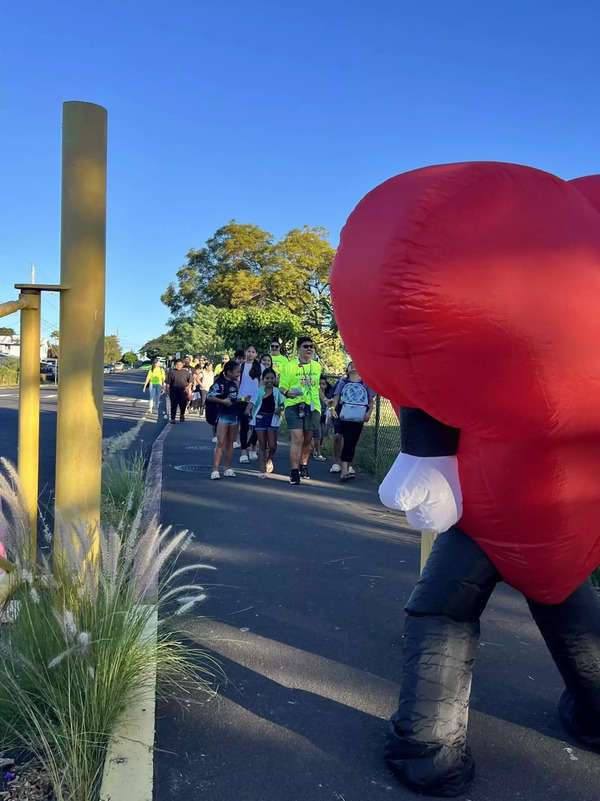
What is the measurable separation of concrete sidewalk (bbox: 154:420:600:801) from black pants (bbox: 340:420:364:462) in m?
2.79

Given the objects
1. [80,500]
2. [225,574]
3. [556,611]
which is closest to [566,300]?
[556,611]

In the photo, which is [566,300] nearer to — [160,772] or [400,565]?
[160,772]

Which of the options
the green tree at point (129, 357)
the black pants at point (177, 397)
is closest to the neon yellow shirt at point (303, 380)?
the black pants at point (177, 397)

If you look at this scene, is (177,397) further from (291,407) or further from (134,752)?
(134,752)

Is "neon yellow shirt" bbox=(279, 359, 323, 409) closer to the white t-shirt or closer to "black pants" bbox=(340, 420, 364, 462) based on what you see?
"black pants" bbox=(340, 420, 364, 462)

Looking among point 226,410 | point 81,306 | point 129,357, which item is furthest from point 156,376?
point 129,357

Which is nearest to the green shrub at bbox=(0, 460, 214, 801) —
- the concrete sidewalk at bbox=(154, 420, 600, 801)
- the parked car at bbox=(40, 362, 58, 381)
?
the concrete sidewalk at bbox=(154, 420, 600, 801)

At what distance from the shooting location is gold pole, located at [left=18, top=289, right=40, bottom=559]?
11.1 feet

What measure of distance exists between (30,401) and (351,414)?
597 centimetres

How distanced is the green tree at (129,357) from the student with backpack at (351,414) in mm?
177104

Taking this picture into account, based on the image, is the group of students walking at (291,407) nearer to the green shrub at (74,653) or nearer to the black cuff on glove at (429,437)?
the green shrub at (74,653)

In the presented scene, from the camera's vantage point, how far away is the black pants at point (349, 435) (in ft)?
30.0

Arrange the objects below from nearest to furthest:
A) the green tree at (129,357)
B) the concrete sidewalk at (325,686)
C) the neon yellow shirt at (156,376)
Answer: the concrete sidewalk at (325,686) → the neon yellow shirt at (156,376) → the green tree at (129,357)

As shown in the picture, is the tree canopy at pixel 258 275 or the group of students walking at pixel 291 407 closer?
the group of students walking at pixel 291 407
